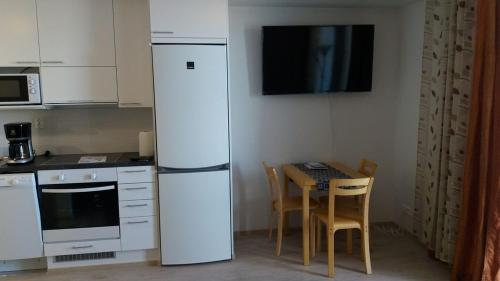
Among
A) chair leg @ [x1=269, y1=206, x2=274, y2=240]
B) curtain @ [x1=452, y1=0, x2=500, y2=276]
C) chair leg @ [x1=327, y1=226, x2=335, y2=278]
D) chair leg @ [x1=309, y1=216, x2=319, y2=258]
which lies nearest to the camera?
curtain @ [x1=452, y1=0, x2=500, y2=276]

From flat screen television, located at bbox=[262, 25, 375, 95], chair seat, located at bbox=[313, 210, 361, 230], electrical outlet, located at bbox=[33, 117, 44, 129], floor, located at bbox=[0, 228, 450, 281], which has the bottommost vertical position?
floor, located at bbox=[0, 228, 450, 281]

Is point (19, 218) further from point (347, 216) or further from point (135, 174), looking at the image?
point (347, 216)

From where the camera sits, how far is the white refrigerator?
309 cm

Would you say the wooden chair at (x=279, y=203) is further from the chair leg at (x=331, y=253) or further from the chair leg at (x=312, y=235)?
the chair leg at (x=331, y=253)

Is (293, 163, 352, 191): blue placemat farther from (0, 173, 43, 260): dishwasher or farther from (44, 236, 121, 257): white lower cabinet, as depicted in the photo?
(0, 173, 43, 260): dishwasher

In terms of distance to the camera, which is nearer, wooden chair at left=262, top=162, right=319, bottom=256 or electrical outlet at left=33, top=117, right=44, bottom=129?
wooden chair at left=262, top=162, right=319, bottom=256

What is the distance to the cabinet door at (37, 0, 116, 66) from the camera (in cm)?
324

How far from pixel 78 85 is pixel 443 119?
3046 mm

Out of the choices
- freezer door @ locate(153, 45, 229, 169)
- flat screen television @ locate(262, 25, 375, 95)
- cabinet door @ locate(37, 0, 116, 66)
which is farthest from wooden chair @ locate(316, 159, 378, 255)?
cabinet door @ locate(37, 0, 116, 66)

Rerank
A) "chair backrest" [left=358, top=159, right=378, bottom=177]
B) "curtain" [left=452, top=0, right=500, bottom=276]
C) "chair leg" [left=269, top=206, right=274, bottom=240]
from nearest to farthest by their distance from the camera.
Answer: "curtain" [left=452, top=0, right=500, bottom=276] < "chair backrest" [left=358, top=159, right=378, bottom=177] < "chair leg" [left=269, top=206, right=274, bottom=240]

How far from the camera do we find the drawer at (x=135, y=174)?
3.20m

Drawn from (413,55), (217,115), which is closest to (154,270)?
(217,115)

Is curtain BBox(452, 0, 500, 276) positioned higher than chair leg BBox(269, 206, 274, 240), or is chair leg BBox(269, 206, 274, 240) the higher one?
curtain BBox(452, 0, 500, 276)

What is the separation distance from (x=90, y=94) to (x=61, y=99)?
24 cm
